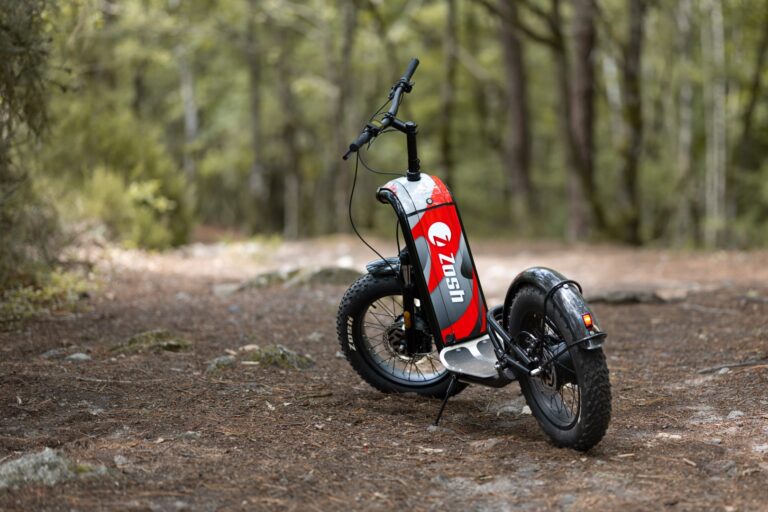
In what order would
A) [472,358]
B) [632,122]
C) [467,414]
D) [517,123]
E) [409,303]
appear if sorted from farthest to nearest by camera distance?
[517,123], [632,122], [409,303], [467,414], [472,358]

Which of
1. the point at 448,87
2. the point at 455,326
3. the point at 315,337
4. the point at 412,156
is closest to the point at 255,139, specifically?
the point at 448,87

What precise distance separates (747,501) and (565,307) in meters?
1.02

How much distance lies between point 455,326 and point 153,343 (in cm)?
220

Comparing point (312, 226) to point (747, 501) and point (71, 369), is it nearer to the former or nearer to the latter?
point (71, 369)

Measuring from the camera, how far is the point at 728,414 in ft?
12.9

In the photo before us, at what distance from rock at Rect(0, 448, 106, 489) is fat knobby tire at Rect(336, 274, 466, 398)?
170 centimetres

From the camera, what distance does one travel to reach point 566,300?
3520 mm

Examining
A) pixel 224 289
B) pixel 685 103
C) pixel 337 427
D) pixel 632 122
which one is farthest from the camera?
pixel 685 103

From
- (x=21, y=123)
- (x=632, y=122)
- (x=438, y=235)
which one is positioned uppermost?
(x=632, y=122)

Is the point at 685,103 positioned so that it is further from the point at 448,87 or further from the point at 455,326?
the point at 455,326

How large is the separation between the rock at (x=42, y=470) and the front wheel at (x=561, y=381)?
1.87 meters

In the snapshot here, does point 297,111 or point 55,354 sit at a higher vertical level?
point 297,111

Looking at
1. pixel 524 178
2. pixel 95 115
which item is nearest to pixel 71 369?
pixel 95 115

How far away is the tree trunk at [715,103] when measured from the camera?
17.8 metres
